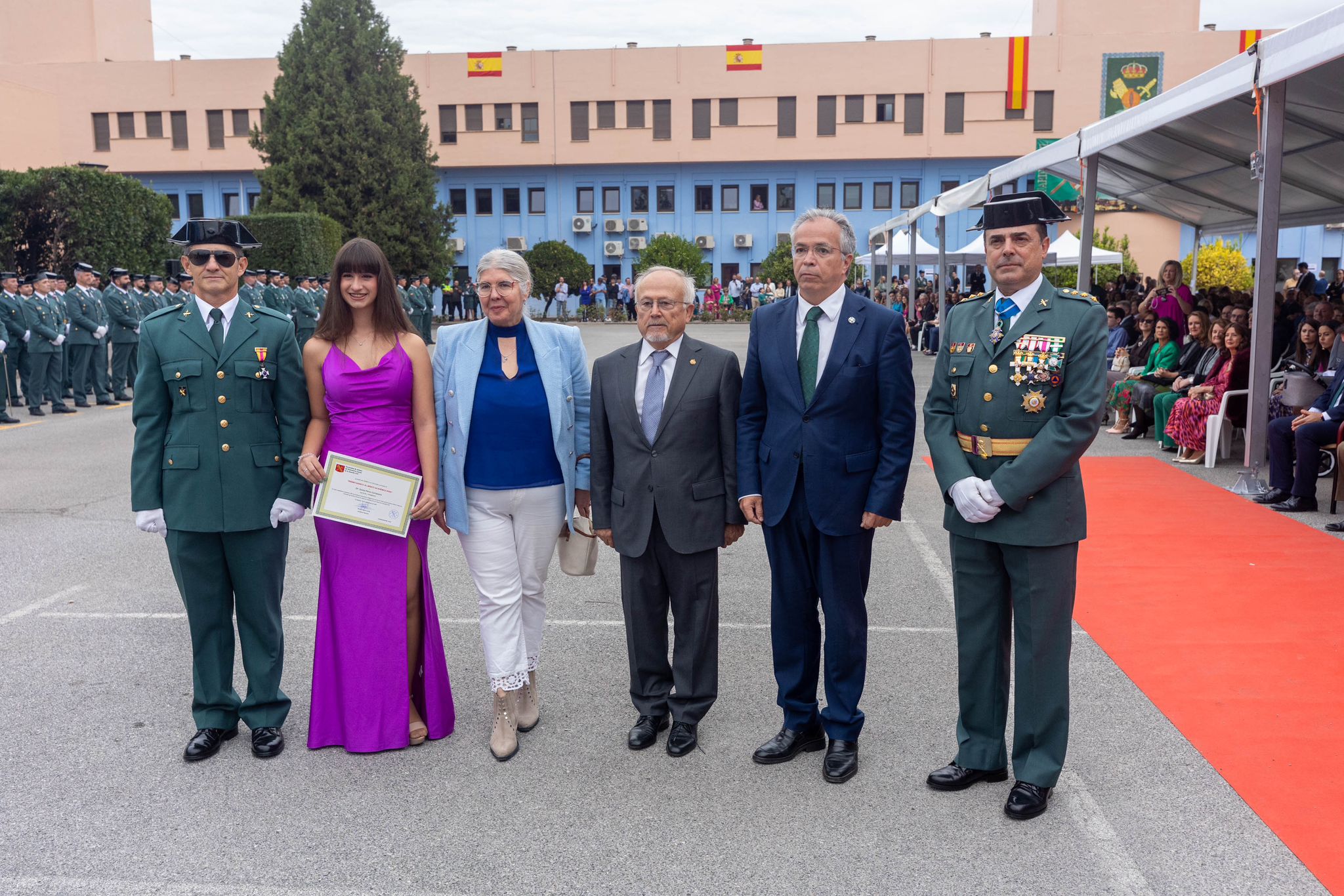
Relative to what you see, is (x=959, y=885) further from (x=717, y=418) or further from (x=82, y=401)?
(x=82, y=401)

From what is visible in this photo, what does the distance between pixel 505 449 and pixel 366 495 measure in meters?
0.54

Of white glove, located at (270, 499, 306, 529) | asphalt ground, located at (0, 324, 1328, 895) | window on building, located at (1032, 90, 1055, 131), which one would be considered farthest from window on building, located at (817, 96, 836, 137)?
white glove, located at (270, 499, 306, 529)

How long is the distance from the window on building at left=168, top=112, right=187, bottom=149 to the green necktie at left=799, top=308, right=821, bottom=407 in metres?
58.1

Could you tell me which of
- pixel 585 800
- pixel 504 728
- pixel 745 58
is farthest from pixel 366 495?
pixel 745 58

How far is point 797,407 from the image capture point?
13.0ft

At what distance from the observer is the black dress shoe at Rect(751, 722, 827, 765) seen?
161 inches

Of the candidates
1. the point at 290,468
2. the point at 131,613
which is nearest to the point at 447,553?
the point at 131,613

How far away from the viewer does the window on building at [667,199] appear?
55.5 metres

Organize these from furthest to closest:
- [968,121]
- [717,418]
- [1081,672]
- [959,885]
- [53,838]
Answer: [968,121] → [1081,672] → [717,418] → [53,838] → [959,885]

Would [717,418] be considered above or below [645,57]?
below

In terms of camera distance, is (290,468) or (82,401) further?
(82,401)

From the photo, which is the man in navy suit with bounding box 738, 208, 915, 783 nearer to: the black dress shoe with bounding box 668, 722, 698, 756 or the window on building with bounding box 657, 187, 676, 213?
the black dress shoe with bounding box 668, 722, 698, 756

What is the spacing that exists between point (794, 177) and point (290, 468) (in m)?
52.9

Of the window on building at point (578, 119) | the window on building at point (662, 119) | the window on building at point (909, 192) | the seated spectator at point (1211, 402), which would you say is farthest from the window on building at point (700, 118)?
the seated spectator at point (1211, 402)
